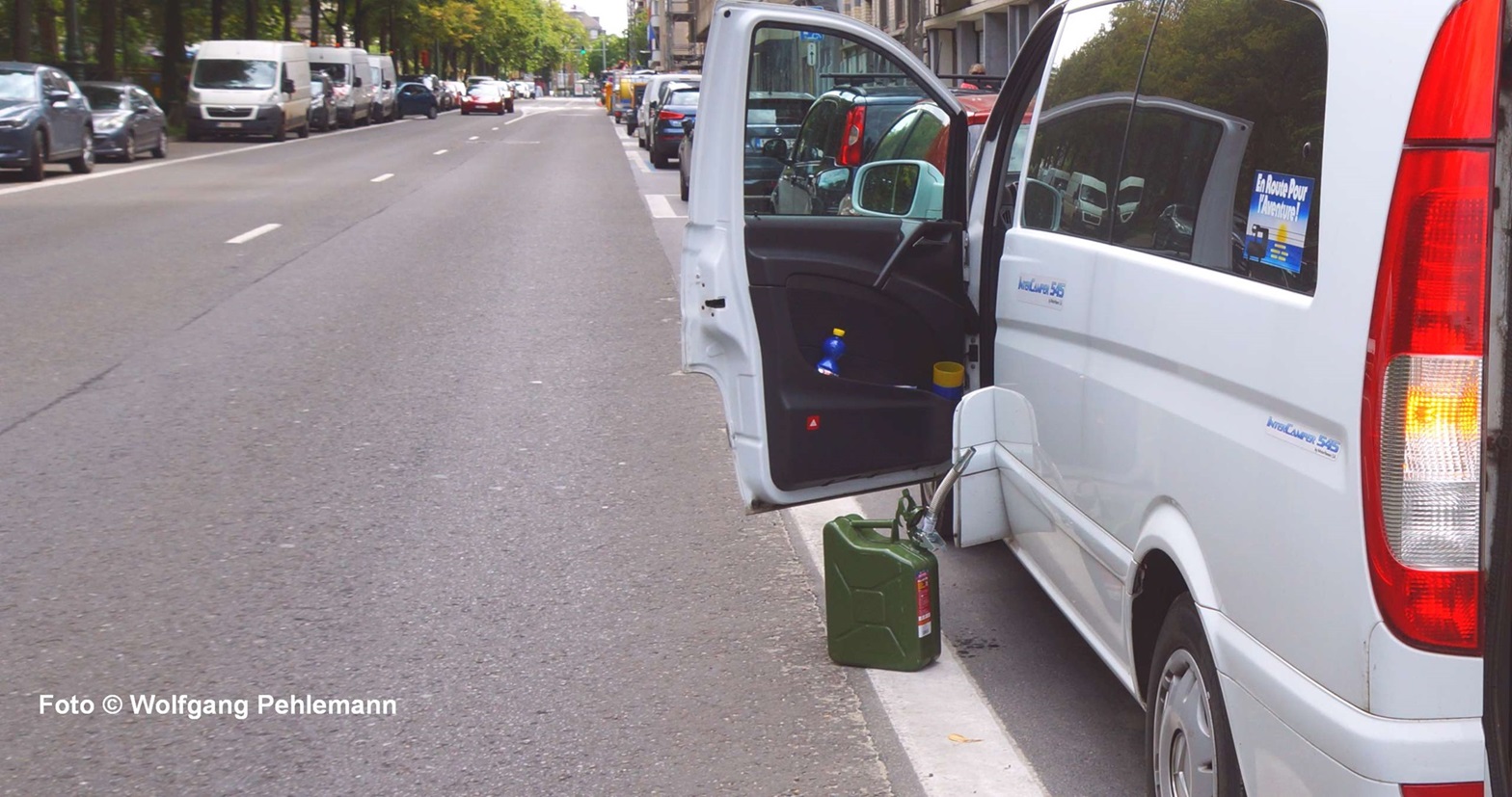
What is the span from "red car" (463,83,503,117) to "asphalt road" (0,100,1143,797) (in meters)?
63.9

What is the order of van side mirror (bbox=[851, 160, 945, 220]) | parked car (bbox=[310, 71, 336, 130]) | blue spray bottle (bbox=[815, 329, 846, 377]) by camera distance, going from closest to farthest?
blue spray bottle (bbox=[815, 329, 846, 377]) < van side mirror (bbox=[851, 160, 945, 220]) < parked car (bbox=[310, 71, 336, 130])

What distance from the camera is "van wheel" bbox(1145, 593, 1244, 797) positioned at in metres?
2.90

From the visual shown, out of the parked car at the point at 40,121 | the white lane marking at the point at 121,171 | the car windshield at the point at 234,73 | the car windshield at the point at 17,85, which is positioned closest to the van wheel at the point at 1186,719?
the white lane marking at the point at 121,171

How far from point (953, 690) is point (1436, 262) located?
2220 millimetres

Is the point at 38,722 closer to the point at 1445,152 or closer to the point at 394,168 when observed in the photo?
the point at 1445,152

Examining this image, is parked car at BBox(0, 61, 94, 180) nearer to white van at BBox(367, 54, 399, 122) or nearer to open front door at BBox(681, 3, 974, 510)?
open front door at BBox(681, 3, 974, 510)

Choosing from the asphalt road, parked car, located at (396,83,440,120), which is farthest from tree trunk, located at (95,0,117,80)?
the asphalt road

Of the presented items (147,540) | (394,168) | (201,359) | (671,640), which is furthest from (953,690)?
(394,168)

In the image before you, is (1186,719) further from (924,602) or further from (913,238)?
(913,238)

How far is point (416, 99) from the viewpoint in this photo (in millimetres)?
67750

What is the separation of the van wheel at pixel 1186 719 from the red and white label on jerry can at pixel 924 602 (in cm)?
96

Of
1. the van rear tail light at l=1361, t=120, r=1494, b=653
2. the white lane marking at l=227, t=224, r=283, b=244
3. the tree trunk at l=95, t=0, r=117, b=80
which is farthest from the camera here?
the tree trunk at l=95, t=0, r=117, b=80

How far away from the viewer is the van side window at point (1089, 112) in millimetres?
3537
